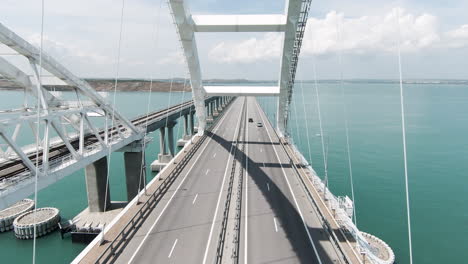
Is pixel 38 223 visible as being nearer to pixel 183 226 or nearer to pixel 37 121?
pixel 37 121

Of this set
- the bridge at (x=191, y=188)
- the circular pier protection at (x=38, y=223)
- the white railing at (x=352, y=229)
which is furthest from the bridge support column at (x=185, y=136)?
the white railing at (x=352, y=229)

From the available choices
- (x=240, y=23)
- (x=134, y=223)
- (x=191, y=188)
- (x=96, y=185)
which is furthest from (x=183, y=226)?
(x=240, y=23)

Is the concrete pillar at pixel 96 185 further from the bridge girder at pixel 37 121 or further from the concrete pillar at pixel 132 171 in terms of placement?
the bridge girder at pixel 37 121

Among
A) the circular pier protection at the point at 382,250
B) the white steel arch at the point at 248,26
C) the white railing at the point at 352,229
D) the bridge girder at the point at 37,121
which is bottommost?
the circular pier protection at the point at 382,250

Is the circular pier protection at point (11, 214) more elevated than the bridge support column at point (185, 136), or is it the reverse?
the bridge support column at point (185, 136)

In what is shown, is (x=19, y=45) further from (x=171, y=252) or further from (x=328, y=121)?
(x=328, y=121)
